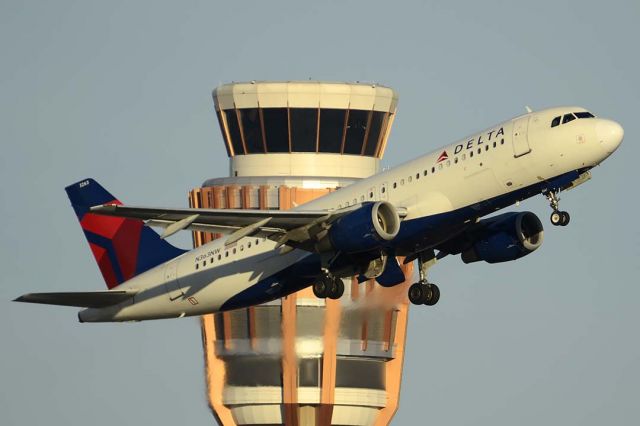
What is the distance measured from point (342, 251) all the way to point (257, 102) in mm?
46330

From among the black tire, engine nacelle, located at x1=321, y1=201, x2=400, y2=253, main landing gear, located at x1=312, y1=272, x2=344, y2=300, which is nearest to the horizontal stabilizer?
the black tire

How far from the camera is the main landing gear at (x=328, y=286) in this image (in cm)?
9319

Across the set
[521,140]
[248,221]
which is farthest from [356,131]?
[521,140]

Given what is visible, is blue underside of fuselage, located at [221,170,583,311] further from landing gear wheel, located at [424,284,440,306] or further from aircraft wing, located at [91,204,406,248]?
landing gear wheel, located at [424,284,440,306]

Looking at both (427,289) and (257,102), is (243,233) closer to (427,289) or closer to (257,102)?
(427,289)

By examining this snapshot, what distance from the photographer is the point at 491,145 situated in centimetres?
8944

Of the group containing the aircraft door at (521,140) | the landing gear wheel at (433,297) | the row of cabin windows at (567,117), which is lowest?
the landing gear wheel at (433,297)

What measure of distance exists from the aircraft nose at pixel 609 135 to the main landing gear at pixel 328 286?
45.2 ft

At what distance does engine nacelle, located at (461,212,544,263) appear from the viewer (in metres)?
97.3

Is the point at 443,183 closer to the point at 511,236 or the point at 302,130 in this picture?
the point at 511,236

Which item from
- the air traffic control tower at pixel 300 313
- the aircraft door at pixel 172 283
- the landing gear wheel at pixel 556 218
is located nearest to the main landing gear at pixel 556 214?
the landing gear wheel at pixel 556 218

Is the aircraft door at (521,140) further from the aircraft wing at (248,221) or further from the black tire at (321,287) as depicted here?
the black tire at (321,287)

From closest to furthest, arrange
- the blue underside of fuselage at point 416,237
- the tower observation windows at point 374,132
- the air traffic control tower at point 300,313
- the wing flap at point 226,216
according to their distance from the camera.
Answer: the wing flap at point 226,216 < the blue underside of fuselage at point 416,237 < the air traffic control tower at point 300,313 < the tower observation windows at point 374,132

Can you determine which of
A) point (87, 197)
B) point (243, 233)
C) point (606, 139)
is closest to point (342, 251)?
point (243, 233)
